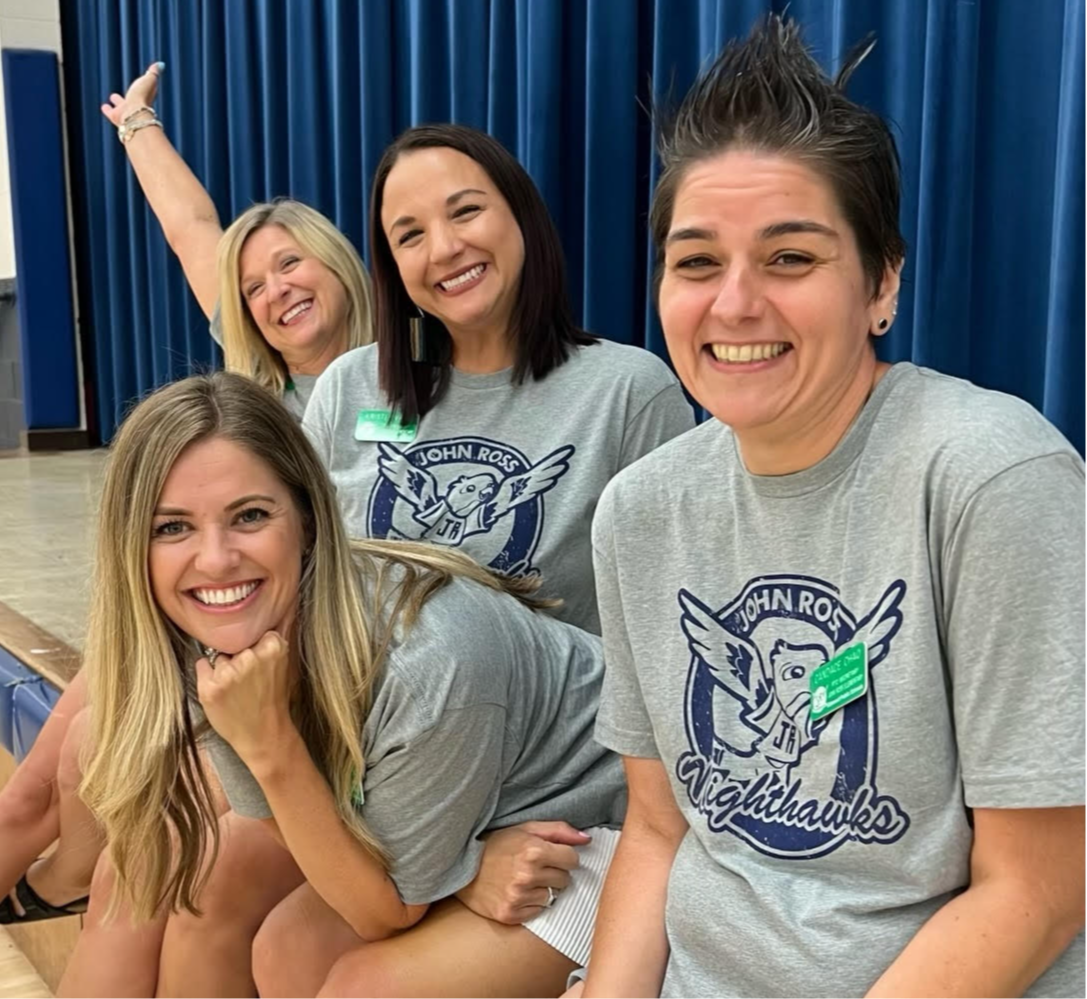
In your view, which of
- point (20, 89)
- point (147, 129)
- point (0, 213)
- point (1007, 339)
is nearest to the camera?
point (1007, 339)

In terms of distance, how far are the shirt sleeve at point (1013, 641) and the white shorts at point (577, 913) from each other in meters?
0.50

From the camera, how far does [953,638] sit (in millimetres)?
771

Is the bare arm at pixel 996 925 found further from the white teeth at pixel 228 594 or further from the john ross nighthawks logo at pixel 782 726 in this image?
the white teeth at pixel 228 594

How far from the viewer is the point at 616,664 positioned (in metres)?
1.01

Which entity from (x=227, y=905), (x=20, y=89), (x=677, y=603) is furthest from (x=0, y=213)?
(x=677, y=603)

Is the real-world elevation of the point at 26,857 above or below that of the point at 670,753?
below

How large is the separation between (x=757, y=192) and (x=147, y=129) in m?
2.51

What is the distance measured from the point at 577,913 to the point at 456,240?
0.78 metres

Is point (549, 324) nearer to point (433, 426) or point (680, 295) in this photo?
point (433, 426)

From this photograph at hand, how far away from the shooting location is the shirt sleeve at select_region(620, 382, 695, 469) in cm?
146

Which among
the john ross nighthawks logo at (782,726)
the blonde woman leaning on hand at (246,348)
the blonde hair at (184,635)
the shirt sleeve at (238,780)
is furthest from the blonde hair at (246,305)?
the john ross nighthawks logo at (782,726)

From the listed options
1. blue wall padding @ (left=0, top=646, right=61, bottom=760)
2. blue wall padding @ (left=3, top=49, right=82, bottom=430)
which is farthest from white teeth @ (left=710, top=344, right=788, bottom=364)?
blue wall padding @ (left=3, top=49, right=82, bottom=430)

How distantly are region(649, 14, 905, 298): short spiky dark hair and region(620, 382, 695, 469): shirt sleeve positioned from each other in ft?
2.02

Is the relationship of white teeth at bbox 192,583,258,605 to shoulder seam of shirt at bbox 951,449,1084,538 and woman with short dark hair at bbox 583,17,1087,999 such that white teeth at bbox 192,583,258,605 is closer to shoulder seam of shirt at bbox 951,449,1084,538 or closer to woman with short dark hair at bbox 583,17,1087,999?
woman with short dark hair at bbox 583,17,1087,999
